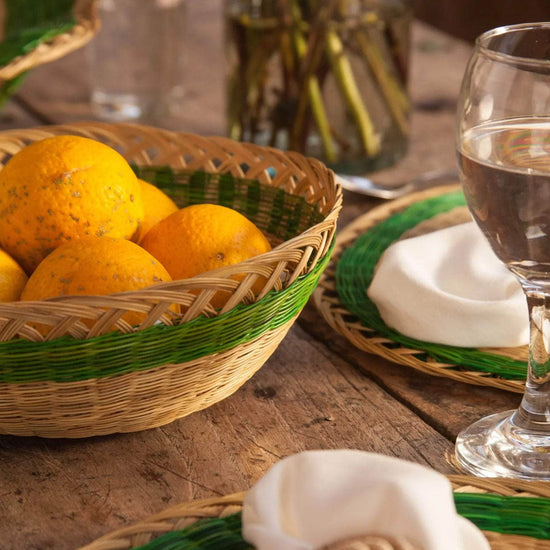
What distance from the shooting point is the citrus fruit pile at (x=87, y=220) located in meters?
0.58

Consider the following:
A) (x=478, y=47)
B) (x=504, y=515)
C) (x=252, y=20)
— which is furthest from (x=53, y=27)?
(x=504, y=515)

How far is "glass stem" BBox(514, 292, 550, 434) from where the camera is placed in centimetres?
52

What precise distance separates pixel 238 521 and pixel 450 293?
0.96ft

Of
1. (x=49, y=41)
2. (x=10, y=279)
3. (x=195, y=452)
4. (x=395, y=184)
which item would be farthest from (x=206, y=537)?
(x=395, y=184)

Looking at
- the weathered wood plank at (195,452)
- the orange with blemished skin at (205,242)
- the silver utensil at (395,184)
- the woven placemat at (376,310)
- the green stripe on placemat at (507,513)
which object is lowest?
the silver utensil at (395,184)

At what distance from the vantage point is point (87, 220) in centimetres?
59

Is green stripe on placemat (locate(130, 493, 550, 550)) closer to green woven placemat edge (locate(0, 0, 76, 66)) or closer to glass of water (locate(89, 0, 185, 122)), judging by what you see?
green woven placemat edge (locate(0, 0, 76, 66))

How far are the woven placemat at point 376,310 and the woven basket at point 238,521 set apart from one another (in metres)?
0.16

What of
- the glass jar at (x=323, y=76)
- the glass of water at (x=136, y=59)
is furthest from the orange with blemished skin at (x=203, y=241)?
the glass of water at (x=136, y=59)

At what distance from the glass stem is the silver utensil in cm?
46

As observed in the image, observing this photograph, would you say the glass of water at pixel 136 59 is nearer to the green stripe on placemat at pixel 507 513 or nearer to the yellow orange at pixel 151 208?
the yellow orange at pixel 151 208

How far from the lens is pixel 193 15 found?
1.77m

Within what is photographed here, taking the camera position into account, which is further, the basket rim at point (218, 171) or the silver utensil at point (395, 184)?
the silver utensil at point (395, 184)

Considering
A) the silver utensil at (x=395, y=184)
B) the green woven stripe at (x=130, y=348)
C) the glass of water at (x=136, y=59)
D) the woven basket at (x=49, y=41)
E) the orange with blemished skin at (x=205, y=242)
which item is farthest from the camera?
the glass of water at (x=136, y=59)
